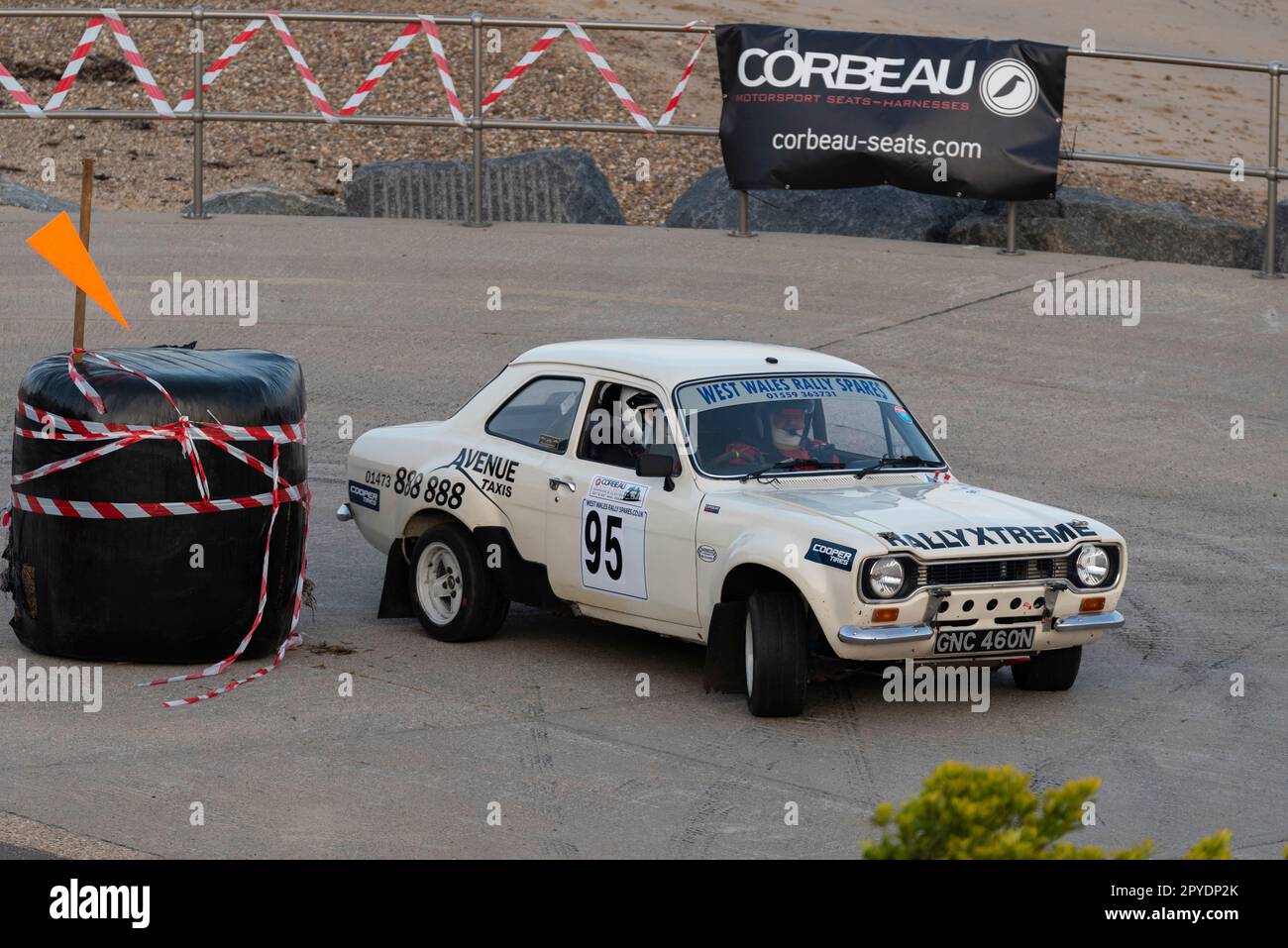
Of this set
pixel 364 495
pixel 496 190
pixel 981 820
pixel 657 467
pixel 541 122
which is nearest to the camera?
pixel 981 820

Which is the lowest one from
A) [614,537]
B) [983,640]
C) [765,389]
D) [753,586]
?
[983,640]

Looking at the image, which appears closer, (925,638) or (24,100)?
(925,638)

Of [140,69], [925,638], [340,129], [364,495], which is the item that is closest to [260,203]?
[140,69]

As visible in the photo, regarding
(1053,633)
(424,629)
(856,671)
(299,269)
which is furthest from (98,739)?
(299,269)

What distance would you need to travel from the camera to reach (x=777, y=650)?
805 centimetres

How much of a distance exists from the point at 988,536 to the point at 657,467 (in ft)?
5.00

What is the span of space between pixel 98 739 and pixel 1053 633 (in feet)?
13.2

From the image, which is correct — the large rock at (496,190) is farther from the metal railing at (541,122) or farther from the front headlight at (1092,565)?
the front headlight at (1092,565)

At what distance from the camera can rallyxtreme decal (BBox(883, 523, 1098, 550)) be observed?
7.93 m

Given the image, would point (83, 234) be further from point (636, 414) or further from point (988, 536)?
point (988, 536)

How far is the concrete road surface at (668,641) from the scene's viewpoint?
278 inches

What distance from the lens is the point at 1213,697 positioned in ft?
28.9

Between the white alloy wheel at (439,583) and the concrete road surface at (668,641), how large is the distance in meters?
0.19

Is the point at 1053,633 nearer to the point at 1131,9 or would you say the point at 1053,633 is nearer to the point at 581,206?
the point at 581,206
